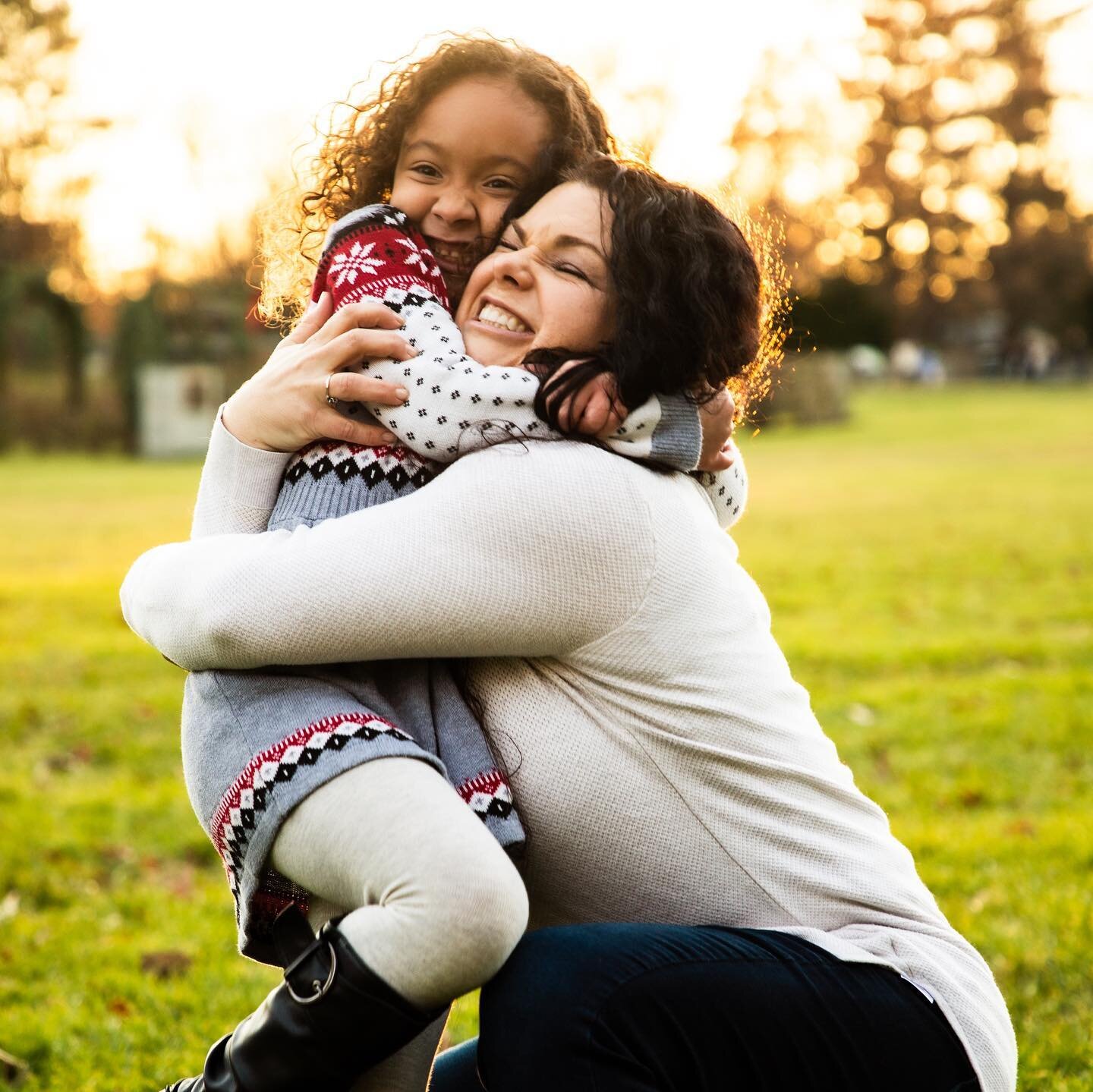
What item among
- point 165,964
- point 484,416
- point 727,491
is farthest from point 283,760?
point 165,964

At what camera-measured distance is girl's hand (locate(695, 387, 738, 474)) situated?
214 centimetres

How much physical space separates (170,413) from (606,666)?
24731mm

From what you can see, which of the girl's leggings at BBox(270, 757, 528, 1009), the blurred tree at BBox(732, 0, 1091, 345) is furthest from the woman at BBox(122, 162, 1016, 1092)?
the blurred tree at BBox(732, 0, 1091, 345)

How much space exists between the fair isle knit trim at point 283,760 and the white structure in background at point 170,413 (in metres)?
24.1

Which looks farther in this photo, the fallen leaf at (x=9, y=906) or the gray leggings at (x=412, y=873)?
the fallen leaf at (x=9, y=906)

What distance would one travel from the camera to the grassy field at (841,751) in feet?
10.6

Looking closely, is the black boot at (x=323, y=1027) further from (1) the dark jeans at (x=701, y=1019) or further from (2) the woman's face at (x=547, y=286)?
(2) the woman's face at (x=547, y=286)

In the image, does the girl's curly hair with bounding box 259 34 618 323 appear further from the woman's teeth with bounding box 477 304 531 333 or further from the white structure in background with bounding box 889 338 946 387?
the white structure in background with bounding box 889 338 946 387

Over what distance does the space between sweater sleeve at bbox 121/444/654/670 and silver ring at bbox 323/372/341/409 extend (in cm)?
25

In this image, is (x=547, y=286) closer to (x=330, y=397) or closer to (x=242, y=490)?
(x=330, y=397)

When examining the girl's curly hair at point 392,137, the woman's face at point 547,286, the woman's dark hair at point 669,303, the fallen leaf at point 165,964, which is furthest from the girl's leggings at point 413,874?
the fallen leaf at point 165,964

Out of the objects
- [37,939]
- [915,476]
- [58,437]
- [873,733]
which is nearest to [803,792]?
[37,939]

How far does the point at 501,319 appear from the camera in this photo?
2152mm

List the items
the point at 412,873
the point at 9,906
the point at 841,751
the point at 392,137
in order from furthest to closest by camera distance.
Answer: the point at 841,751 < the point at 9,906 < the point at 392,137 < the point at 412,873
